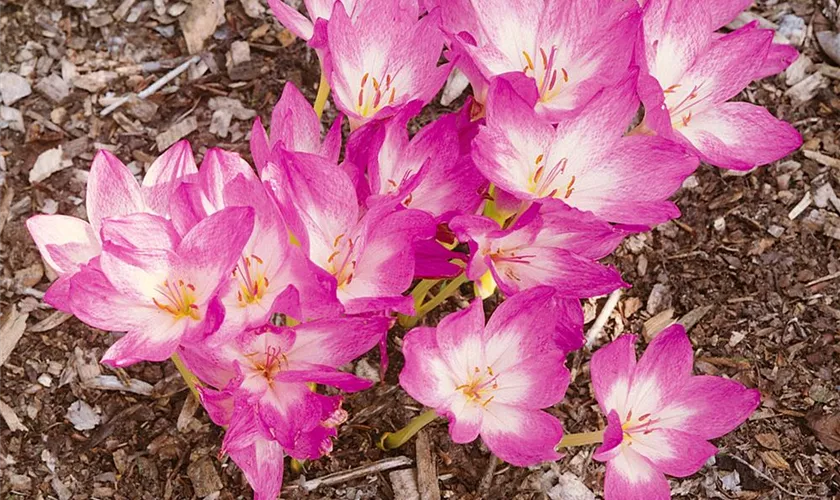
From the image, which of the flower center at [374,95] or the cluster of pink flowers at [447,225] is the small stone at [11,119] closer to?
the cluster of pink flowers at [447,225]

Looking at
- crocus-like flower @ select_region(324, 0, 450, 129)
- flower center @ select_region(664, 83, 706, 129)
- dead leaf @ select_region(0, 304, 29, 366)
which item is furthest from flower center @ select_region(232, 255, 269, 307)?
dead leaf @ select_region(0, 304, 29, 366)

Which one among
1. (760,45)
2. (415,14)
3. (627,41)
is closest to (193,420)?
(415,14)

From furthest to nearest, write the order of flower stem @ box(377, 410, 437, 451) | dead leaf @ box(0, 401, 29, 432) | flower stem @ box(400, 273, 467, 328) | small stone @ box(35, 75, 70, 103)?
1. small stone @ box(35, 75, 70, 103)
2. dead leaf @ box(0, 401, 29, 432)
3. flower stem @ box(377, 410, 437, 451)
4. flower stem @ box(400, 273, 467, 328)

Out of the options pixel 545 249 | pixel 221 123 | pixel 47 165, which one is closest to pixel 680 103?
pixel 545 249

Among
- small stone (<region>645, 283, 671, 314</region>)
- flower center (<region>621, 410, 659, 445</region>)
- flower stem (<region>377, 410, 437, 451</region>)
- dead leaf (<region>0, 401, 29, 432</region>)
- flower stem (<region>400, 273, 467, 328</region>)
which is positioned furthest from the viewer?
small stone (<region>645, 283, 671, 314</region>)

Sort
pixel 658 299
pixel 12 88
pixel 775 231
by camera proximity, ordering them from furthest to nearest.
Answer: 1. pixel 12 88
2. pixel 775 231
3. pixel 658 299

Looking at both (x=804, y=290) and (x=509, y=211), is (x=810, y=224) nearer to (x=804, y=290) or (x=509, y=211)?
(x=804, y=290)

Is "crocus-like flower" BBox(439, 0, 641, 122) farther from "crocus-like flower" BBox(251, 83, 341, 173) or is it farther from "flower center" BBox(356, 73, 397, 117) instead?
"crocus-like flower" BBox(251, 83, 341, 173)

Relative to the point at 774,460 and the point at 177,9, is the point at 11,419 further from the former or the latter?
the point at 774,460
